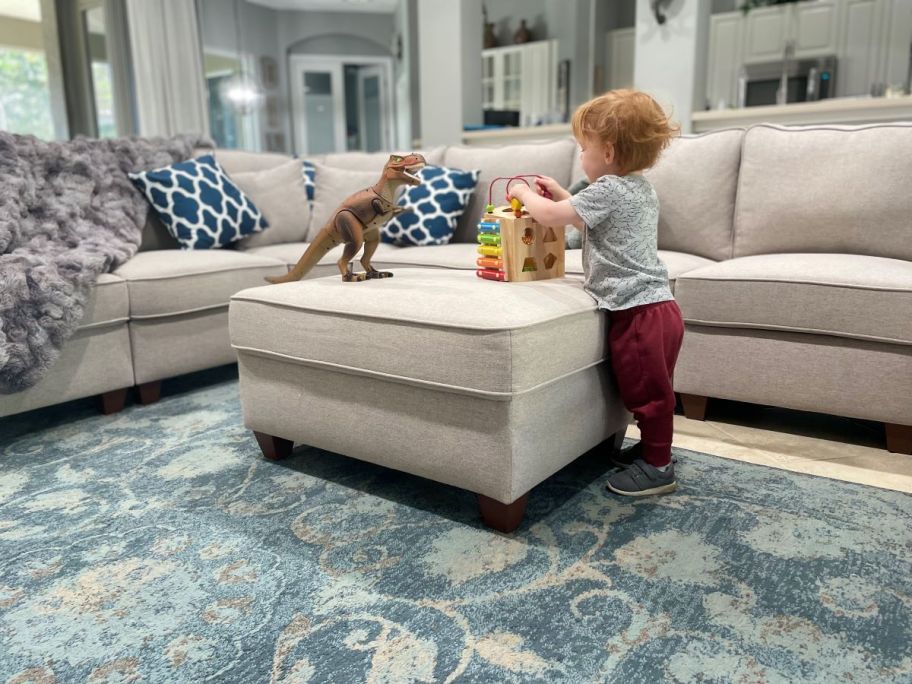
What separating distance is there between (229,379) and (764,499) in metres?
1.89

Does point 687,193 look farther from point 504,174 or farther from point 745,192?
point 504,174


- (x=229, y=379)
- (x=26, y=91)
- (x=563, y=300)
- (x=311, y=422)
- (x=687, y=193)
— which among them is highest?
(x=26, y=91)

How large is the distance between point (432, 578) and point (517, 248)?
0.77 metres

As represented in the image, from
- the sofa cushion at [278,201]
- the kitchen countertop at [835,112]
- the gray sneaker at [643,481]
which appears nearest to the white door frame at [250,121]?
the sofa cushion at [278,201]

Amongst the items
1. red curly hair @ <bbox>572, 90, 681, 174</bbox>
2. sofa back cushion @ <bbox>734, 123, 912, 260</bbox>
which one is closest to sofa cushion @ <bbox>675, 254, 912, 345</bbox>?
sofa back cushion @ <bbox>734, 123, 912, 260</bbox>

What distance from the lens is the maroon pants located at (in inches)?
58.5

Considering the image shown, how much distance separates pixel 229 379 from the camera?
2.59 meters

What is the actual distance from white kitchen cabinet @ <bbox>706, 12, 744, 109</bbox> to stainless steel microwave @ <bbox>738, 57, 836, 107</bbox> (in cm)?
20

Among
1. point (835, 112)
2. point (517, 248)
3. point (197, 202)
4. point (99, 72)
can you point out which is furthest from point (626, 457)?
point (99, 72)

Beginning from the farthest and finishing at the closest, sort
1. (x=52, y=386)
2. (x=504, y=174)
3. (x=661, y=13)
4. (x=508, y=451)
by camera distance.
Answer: (x=661, y=13), (x=504, y=174), (x=52, y=386), (x=508, y=451)

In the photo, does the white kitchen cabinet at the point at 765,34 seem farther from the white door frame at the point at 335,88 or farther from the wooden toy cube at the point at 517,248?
the wooden toy cube at the point at 517,248

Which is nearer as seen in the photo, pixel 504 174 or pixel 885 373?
pixel 885 373

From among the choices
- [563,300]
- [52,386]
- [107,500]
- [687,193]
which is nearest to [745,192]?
[687,193]

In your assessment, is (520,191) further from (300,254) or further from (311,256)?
(300,254)
